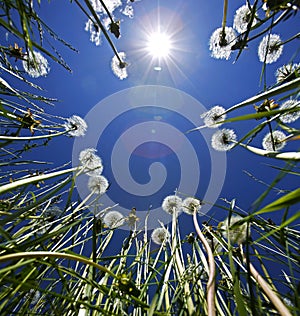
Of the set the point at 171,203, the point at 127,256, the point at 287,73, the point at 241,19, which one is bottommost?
the point at 127,256

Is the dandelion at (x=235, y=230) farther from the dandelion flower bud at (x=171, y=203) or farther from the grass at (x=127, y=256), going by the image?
the dandelion flower bud at (x=171, y=203)

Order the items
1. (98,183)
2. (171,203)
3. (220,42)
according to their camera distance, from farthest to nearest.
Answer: (171,203), (98,183), (220,42)

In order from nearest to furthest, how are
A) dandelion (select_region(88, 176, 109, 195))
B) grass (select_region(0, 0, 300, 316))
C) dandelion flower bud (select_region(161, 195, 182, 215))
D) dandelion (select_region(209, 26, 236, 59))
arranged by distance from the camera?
1. grass (select_region(0, 0, 300, 316))
2. dandelion (select_region(209, 26, 236, 59))
3. dandelion (select_region(88, 176, 109, 195))
4. dandelion flower bud (select_region(161, 195, 182, 215))

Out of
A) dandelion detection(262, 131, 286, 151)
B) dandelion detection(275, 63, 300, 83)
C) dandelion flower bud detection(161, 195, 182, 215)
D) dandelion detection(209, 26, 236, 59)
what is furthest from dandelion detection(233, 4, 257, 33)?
dandelion flower bud detection(161, 195, 182, 215)

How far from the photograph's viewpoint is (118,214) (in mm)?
1302

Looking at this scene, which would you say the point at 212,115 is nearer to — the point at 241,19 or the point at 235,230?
the point at 241,19

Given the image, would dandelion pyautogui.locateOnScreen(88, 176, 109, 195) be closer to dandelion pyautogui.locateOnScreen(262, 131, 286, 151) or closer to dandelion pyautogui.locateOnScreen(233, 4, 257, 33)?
dandelion pyautogui.locateOnScreen(262, 131, 286, 151)

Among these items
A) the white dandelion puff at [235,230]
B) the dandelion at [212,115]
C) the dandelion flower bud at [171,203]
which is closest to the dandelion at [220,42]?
the dandelion at [212,115]

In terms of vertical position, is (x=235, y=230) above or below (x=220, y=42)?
below

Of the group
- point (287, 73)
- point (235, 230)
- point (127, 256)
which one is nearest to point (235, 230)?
point (235, 230)

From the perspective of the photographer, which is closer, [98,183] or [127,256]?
[127,256]

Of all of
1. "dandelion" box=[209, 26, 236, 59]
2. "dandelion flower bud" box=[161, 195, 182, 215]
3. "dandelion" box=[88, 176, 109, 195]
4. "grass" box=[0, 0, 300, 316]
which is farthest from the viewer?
"dandelion flower bud" box=[161, 195, 182, 215]

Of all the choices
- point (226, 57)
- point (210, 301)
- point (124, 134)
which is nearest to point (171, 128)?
point (124, 134)

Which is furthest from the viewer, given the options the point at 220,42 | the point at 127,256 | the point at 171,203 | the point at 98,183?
the point at 171,203
